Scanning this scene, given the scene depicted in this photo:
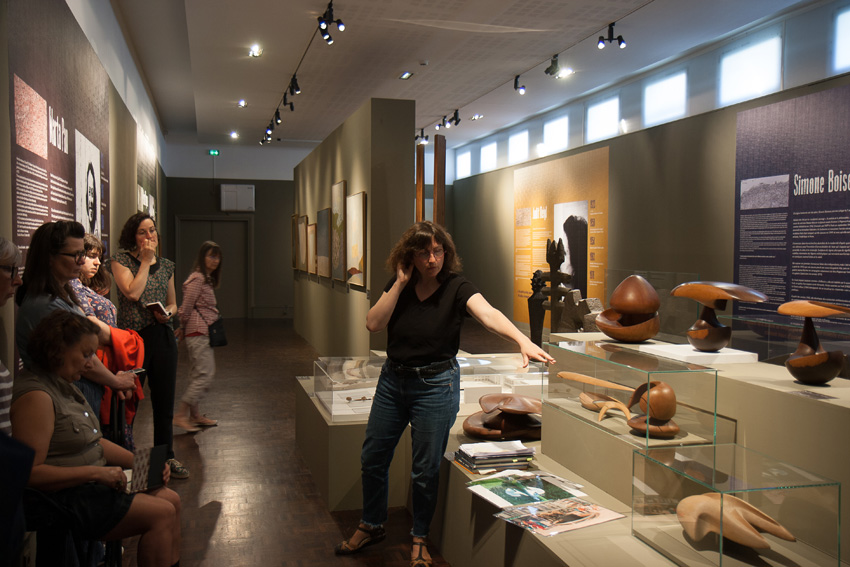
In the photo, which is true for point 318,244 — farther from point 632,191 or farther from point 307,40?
point 632,191

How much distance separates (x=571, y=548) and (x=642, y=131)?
23.3ft

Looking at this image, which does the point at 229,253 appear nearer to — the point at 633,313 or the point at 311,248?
the point at 311,248

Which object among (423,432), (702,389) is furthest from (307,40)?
(702,389)

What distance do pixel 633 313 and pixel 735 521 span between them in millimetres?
1240

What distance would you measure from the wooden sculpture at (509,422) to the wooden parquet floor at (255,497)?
2.11 ft

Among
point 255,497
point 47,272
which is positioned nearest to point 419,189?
point 255,497

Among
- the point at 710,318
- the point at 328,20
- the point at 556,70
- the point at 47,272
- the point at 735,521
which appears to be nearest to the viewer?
the point at 735,521

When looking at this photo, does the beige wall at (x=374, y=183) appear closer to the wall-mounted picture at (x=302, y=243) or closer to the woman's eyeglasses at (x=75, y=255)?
the wall-mounted picture at (x=302, y=243)

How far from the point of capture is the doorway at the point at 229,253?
15531 mm

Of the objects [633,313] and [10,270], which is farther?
[633,313]

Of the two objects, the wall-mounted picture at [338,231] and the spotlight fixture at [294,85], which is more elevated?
the spotlight fixture at [294,85]

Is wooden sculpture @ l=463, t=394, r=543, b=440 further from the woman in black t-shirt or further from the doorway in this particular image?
the doorway

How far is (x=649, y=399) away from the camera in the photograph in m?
2.48

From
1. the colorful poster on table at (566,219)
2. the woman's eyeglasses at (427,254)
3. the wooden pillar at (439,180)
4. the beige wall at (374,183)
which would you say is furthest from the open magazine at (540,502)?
the colorful poster on table at (566,219)
